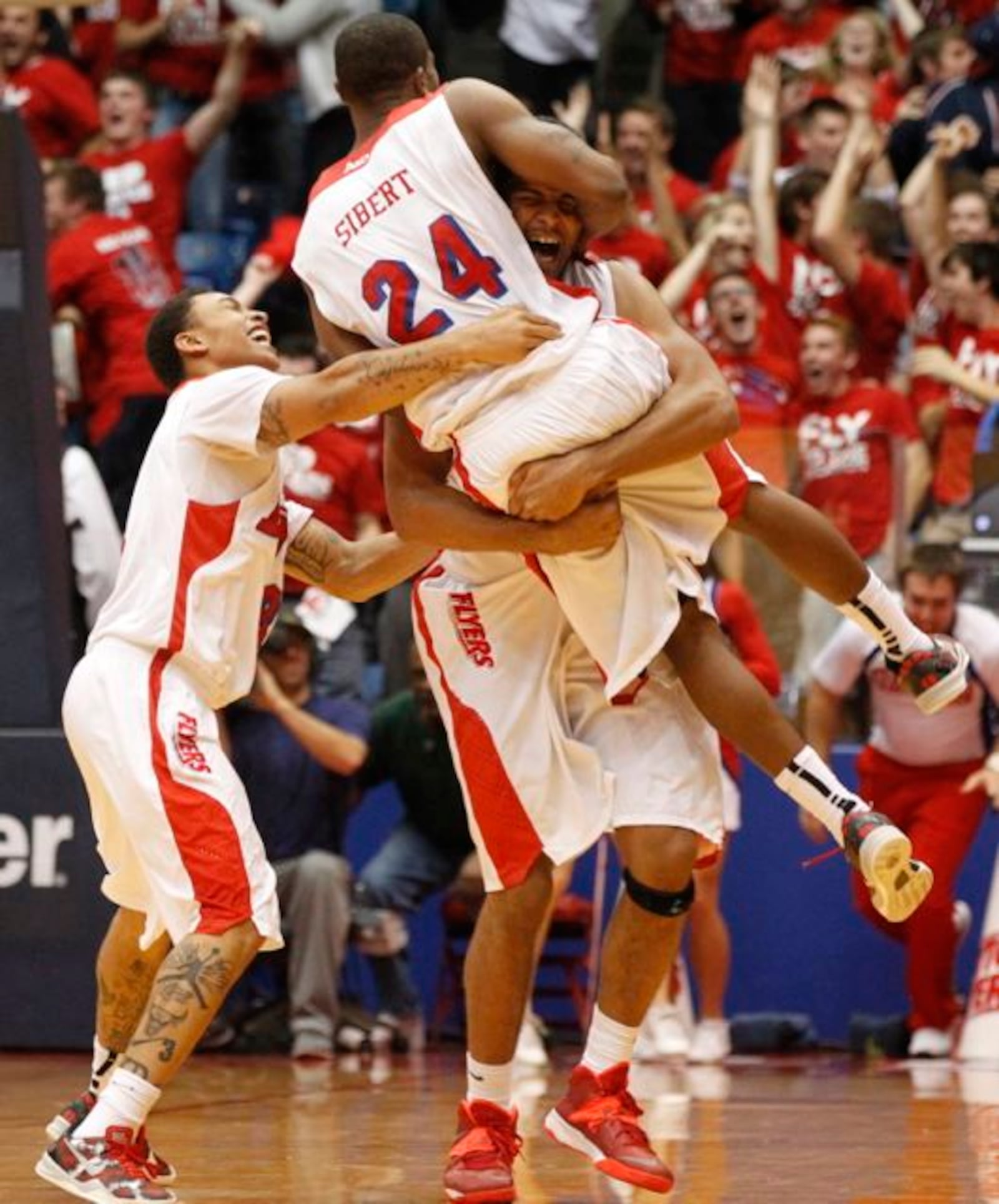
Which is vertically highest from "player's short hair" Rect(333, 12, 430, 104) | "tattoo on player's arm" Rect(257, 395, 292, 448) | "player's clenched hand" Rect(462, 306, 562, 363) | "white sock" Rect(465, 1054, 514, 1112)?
"player's short hair" Rect(333, 12, 430, 104)

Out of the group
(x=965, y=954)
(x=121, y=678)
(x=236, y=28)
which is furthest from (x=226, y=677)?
(x=236, y=28)

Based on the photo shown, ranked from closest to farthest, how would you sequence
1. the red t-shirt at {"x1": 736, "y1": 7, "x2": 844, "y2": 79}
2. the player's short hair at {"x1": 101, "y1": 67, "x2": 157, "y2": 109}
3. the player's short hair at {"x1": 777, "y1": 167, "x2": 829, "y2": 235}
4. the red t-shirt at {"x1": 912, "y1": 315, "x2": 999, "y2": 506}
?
the red t-shirt at {"x1": 912, "y1": 315, "x2": 999, "y2": 506} < the player's short hair at {"x1": 777, "y1": 167, "x2": 829, "y2": 235} < the player's short hair at {"x1": 101, "y1": 67, "x2": 157, "y2": 109} < the red t-shirt at {"x1": 736, "y1": 7, "x2": 844, "y2": 79}

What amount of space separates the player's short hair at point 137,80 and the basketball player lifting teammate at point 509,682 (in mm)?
8200

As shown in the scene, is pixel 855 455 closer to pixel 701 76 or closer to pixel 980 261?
pixel 980 261

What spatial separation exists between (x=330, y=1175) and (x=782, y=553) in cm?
187

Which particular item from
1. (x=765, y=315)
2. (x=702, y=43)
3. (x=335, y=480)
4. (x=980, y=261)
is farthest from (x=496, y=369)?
(x=702, y=43)

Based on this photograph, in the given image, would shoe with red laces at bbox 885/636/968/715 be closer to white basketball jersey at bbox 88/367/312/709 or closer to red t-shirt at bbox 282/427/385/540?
white basketball jersey at bbox 88/367/312/709

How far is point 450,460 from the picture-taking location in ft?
20.4

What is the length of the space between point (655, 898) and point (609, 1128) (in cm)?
54

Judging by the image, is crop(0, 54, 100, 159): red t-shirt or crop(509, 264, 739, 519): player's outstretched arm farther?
crop(0, 54, 100, 159): red t-shirt

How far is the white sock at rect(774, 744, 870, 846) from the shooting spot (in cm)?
610

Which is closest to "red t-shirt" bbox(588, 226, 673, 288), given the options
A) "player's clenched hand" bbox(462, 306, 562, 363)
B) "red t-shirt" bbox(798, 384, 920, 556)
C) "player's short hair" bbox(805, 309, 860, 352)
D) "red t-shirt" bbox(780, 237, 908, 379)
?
"red t-shirt" bbox(780, 237, 908, 379)

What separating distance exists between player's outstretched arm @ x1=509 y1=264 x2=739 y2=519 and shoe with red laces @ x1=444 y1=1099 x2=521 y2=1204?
1431mm

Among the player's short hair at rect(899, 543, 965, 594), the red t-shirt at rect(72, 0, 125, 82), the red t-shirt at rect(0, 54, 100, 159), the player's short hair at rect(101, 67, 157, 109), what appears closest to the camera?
the player's short hair at rect(899, 543, 965, 594)
